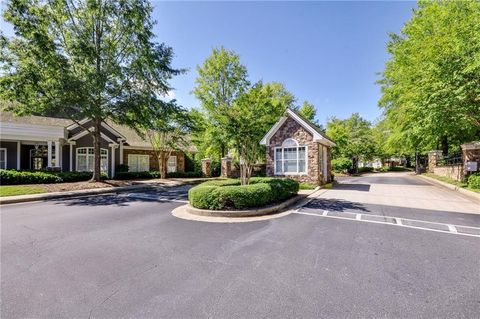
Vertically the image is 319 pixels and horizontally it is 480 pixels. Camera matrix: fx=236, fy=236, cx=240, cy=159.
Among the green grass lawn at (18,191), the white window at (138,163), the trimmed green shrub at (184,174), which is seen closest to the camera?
the green grass lawn at (18,191)

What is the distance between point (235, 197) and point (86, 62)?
46.9ft

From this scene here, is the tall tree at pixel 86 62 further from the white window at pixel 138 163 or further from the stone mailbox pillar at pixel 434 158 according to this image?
the stone mailbox pillar at pixel 434 158

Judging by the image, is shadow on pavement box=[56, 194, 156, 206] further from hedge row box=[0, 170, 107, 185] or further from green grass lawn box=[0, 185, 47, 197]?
hedge row box=[0, 170, 107, 185]

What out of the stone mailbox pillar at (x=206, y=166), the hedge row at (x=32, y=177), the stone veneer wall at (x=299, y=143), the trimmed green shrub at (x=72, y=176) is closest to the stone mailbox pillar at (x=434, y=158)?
the stone veneer wall at (x=299, y=143)

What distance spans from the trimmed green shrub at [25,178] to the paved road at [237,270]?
35.7ft

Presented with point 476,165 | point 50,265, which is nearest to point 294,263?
point 50,265

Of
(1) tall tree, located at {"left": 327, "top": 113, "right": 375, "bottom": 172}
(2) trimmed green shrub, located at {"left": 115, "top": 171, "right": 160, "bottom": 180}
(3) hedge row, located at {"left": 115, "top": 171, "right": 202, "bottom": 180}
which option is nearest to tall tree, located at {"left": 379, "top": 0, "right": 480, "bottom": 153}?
(1) tall tree, located at {"left": 327, "top": 113, "right": 375, "bottom": 172}

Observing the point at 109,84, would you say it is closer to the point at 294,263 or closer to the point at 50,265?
the point at 50,265

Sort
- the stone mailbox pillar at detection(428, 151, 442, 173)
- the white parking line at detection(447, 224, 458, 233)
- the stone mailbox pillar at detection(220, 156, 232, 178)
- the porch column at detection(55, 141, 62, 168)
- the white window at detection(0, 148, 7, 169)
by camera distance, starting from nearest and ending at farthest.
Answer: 1. the white parking line at detection(447, 224, 458, 233)
2. the white window at detection(0, 148, 7, 169)
3. the porch column at detection(55, 141, 62, 168)
4. the stone mailbox pillar at detection(220, 156, 232, 178)
5. the stone mailbox pillar at detection(428, 151, 442, 173)

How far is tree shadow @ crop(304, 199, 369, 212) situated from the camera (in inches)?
344

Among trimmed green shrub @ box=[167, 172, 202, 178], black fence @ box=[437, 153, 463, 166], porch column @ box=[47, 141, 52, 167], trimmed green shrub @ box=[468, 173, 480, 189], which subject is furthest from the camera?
trimmed green shrub @ box=[167, 172, 202, 178]

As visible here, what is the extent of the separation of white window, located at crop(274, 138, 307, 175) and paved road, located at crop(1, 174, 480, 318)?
29.8 feet

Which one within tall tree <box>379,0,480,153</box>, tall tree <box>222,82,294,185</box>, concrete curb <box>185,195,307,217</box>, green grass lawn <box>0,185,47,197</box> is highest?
tall tree <box>379,0,480,153</box>

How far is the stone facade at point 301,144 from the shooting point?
15.2 m
